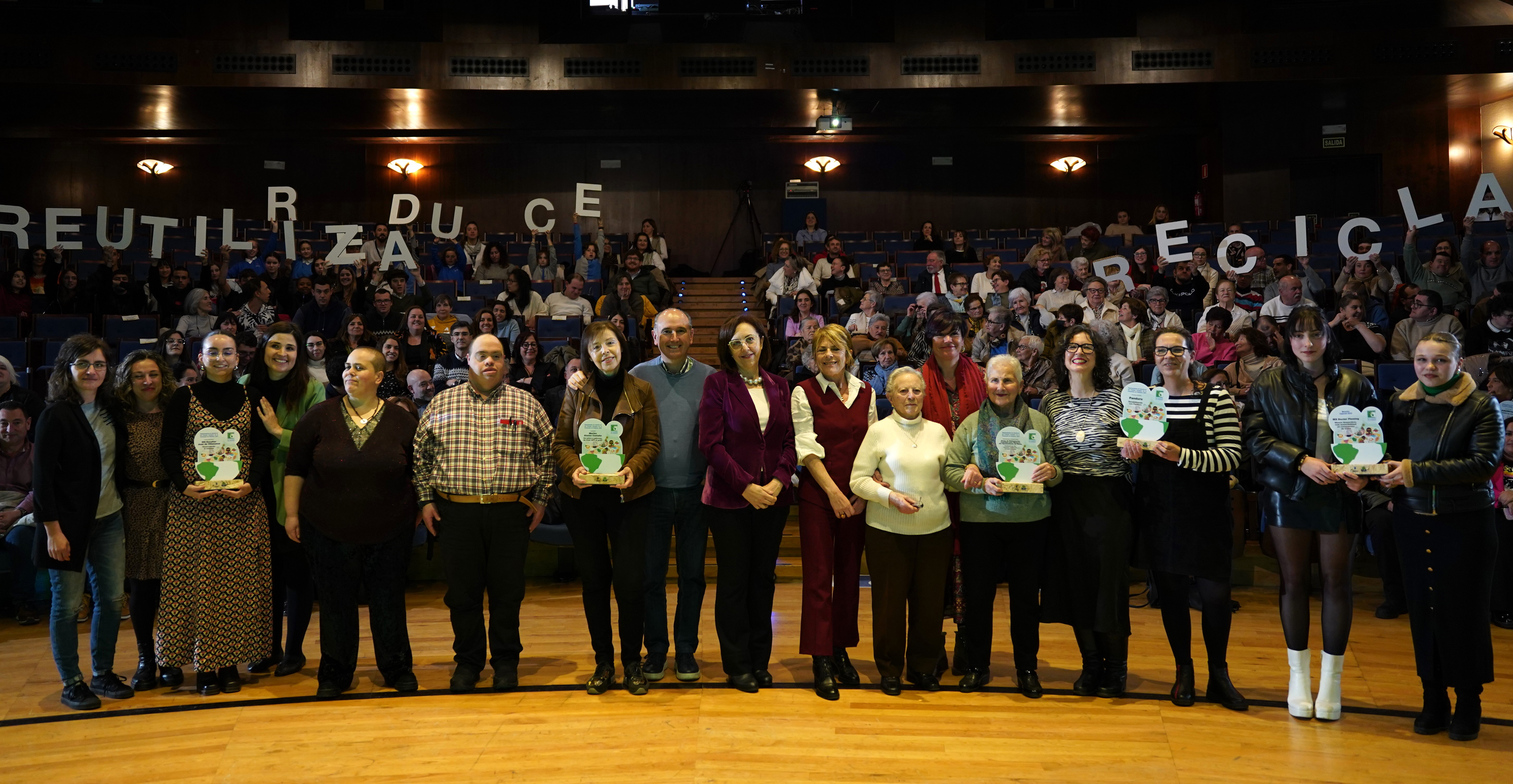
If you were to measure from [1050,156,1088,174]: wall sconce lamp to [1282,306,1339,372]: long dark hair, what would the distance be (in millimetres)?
10359

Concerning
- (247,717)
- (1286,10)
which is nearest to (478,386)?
(247,717)

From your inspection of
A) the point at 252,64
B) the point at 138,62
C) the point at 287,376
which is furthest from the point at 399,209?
the point at 287,376

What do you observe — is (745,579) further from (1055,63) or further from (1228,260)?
(1055,63)

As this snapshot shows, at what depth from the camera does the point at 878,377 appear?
6301 millimetres

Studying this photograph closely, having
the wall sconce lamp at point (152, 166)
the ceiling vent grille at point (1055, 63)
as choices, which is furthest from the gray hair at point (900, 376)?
the wall sconce lamp at point (152, 166)

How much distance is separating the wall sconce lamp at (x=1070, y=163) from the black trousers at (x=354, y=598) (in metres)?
11.2

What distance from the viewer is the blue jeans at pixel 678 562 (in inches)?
139

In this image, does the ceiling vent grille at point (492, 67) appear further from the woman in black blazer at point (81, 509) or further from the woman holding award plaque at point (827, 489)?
the woman holding award plaque at point (827, 489)

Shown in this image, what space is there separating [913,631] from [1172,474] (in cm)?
98

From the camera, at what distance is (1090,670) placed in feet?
11.4

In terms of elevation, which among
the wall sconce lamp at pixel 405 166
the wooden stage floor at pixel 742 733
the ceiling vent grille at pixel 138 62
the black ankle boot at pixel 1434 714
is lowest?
the wooden stage floor at pixel 742 733

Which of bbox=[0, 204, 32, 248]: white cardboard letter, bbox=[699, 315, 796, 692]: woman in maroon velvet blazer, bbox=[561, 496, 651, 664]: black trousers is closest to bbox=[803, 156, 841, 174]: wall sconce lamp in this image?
bbox=[0, 204, 32, 248]: white cardboard letter

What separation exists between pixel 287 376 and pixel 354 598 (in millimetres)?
840

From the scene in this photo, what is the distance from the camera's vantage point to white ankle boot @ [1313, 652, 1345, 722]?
3193 mm
